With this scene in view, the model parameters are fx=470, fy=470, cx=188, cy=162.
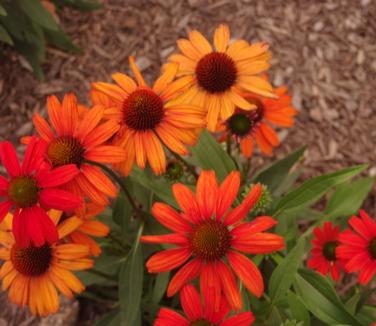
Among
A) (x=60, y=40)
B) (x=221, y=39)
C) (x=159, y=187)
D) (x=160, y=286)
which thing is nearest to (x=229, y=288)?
(x=159, y=187)

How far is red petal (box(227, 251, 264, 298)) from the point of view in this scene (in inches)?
54.7

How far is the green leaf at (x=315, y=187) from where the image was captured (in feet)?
5.90

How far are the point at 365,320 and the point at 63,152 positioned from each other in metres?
1.50

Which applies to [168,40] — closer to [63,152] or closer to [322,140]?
[322,140]

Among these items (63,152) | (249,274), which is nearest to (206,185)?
(249,274)

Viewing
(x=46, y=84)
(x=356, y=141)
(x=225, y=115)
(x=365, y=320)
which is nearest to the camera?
(x=225, y=115)

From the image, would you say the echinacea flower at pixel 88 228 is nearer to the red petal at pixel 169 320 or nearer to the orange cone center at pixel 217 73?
the red petal at pixel 169 320

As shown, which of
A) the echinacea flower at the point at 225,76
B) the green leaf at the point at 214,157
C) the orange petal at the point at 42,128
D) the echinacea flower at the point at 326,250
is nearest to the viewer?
the orange petal at the point at 42,128

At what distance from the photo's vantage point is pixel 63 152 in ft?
4.93

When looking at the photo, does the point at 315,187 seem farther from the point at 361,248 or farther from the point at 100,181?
the point at 100,181

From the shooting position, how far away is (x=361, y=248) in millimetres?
1908

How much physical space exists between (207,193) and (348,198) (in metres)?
1.26

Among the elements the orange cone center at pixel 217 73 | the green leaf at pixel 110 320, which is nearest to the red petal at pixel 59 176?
the orange cone center at pixel 217 73

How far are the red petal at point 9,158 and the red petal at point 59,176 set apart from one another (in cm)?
10
